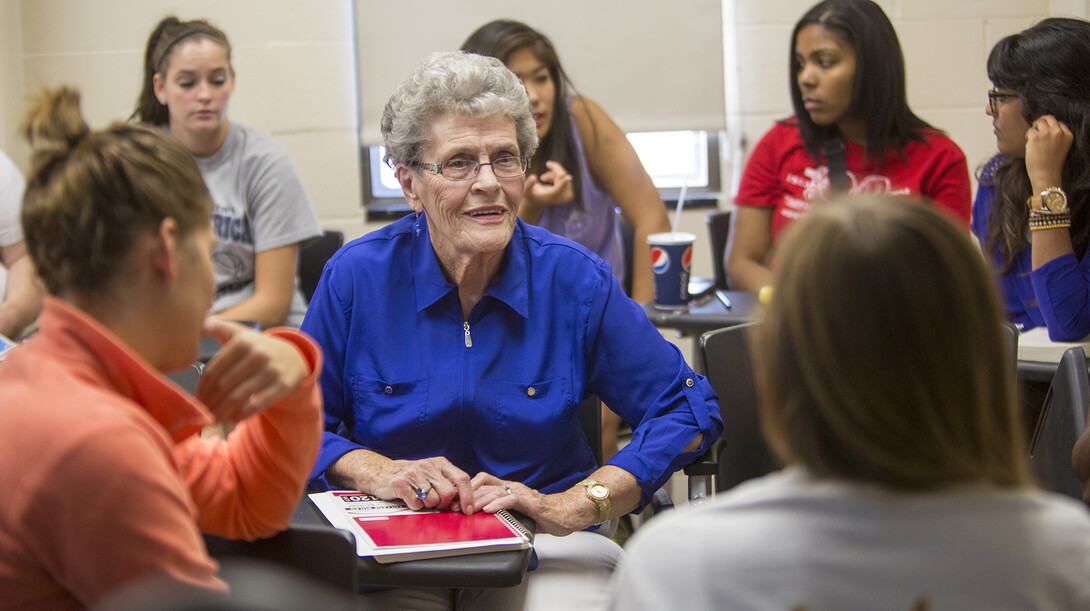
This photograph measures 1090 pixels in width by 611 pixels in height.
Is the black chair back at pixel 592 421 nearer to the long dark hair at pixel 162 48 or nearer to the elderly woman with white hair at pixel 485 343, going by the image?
the elderly woman with white hair at pixel 485 343

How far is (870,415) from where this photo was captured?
73 cm

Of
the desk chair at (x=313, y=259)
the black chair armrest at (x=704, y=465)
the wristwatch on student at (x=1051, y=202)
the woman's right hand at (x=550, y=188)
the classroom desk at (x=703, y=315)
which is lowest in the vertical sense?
the black chair armrest at (x=704, y=465)

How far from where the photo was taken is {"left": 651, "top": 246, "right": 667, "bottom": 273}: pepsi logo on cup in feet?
7.86

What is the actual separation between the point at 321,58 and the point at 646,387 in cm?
276

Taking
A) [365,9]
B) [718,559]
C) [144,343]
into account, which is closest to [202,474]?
[144,343]

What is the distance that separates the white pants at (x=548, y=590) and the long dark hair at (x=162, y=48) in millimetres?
1785

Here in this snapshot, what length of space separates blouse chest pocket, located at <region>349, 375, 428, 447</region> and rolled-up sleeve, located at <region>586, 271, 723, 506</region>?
0.97 feet

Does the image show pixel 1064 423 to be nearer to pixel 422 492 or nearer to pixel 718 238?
pixel 422 492

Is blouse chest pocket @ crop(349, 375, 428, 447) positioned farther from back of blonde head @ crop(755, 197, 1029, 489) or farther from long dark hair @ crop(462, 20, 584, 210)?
long dark hair @ crop(462, 20, 584, 210)

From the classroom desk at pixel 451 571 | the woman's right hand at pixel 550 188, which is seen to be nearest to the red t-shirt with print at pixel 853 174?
the woman's right hand at pixel 550 188

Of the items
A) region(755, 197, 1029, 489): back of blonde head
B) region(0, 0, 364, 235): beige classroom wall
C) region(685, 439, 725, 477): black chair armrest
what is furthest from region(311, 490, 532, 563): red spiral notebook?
region(0, 0, 364, 235): beige classroom wall

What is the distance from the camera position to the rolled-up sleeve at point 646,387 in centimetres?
153

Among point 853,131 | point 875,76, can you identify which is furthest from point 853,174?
point 875,76

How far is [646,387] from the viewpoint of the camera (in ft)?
5.21
